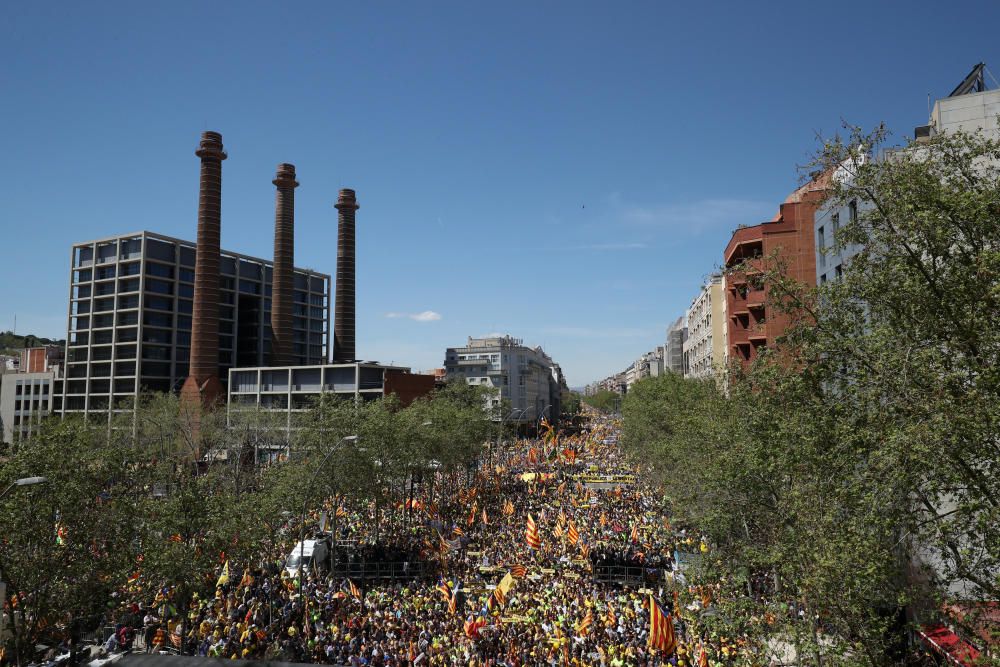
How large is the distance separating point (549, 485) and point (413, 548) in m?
23.7

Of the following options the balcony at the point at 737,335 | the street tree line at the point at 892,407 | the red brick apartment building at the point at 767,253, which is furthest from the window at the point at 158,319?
the street tree line at the point at 892,407

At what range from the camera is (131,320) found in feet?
287

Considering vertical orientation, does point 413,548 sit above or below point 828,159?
below

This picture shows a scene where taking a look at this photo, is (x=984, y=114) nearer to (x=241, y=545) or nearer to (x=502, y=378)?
(x=241, y=545)

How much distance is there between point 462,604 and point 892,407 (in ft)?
64.4

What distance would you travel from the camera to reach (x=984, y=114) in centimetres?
2591

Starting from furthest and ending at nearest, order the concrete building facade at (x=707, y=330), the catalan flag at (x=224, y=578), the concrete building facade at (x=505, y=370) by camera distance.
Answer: the concrete building facade at (x=505, y=370) → the concrete building facade at (x=707, y=330) → the catalan flag at (x=224, y=578)

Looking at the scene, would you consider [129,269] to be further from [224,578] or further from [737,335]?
[737,335]

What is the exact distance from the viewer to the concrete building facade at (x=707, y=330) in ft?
190

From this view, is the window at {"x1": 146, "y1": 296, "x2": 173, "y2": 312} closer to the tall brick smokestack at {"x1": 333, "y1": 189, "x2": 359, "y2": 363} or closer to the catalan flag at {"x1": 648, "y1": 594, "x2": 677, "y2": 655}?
the tall brick smokestack at {"x1": 333, "y1": 189, "x2": 359, "y2": 363}

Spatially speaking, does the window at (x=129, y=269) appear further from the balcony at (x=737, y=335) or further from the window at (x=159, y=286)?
the balcony at (x=737, y=335)

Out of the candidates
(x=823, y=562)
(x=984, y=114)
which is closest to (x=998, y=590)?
(x=823, y=562)

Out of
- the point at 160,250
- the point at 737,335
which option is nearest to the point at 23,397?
the point at 160,250

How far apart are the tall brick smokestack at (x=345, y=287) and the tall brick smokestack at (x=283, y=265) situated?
7673 mm
